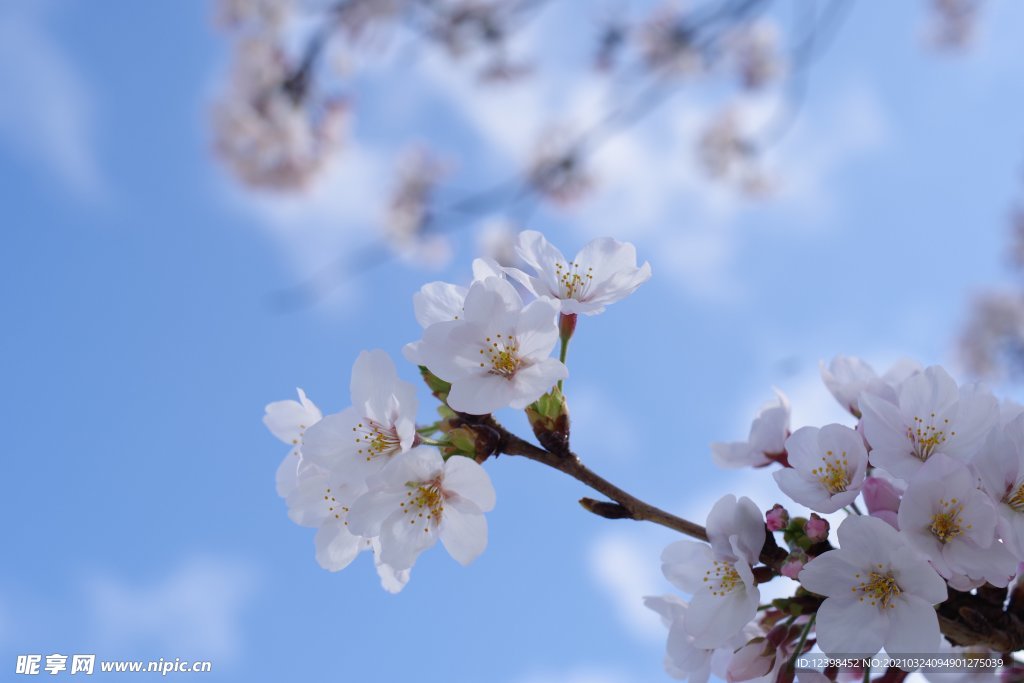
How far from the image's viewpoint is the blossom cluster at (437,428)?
1.01 m

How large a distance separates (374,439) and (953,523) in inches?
29.9

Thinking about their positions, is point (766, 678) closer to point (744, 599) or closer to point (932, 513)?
point (744, 599)

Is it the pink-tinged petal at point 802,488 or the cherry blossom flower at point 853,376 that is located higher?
the cherry blossom flower at point 853,376

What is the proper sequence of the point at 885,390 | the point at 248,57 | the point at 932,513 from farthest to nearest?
the point at 248,57
the point at 885,390
the point at 932,513

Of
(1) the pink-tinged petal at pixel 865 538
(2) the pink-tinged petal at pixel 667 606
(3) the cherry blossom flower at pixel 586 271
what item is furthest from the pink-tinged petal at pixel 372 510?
(1) the pink-tinged petal at pixel 865 538

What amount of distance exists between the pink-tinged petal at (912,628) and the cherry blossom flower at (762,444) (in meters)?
0.40

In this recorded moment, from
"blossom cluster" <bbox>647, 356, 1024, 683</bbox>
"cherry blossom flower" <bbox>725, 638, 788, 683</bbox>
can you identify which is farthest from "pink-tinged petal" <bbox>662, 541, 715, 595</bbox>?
"cherry blossom flower" <bbox>725, 638, 788, 683</bbox>

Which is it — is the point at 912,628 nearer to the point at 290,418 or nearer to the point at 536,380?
the point at 536,380

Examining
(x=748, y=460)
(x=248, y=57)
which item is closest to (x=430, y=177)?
(x=248, y=57)

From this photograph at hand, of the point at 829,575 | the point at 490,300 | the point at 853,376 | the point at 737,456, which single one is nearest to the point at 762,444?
the point at 737,456

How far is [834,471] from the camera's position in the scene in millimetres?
1043

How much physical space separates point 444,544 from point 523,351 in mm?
295

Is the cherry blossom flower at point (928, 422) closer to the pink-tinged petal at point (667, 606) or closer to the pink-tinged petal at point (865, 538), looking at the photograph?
the pink-tinged petal at point (865, 538)

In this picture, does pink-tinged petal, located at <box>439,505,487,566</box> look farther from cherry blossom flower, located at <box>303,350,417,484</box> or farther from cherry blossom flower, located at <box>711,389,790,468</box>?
cherry blossom flower, located at <box>711,389,790,468</box>
